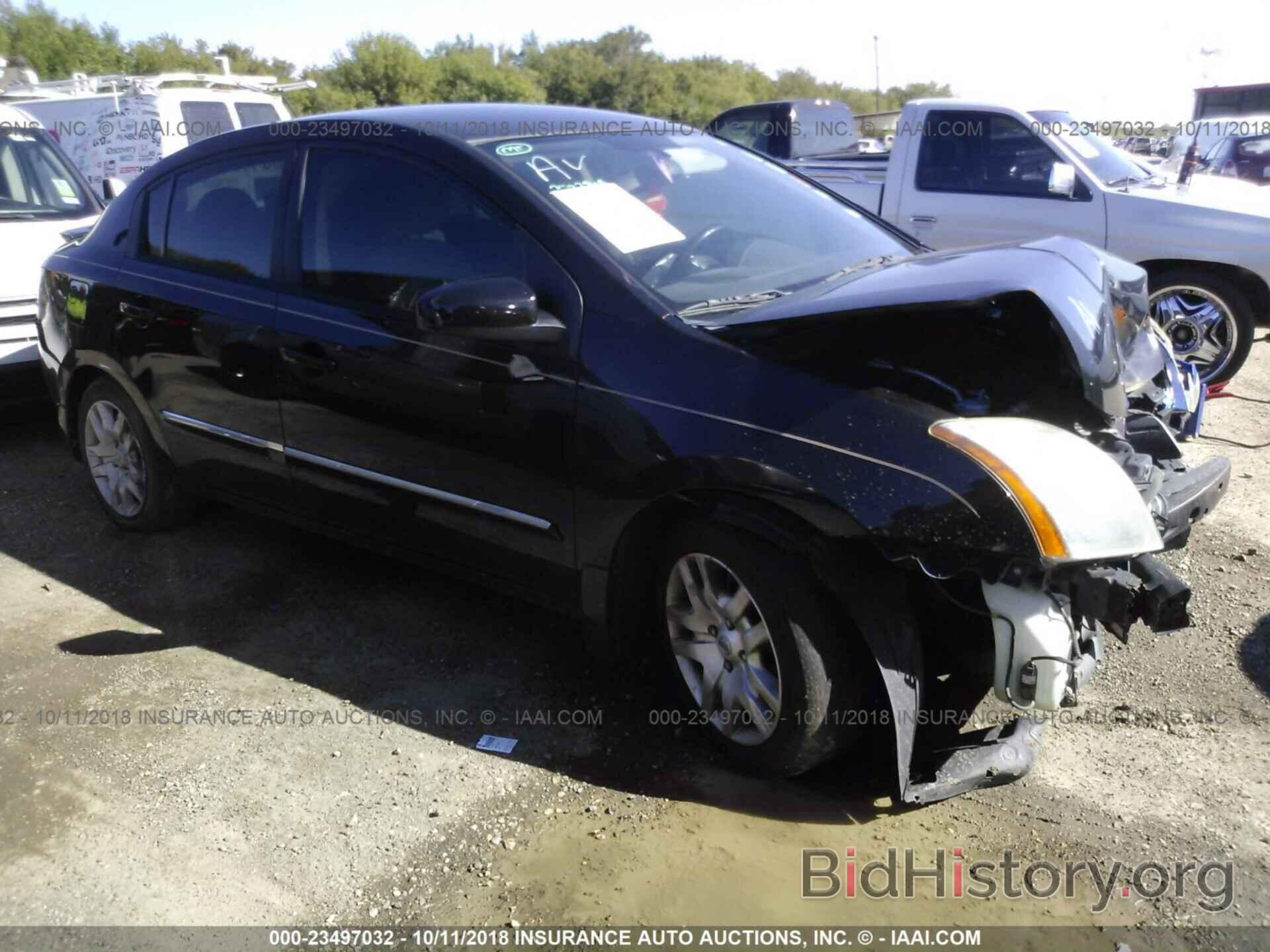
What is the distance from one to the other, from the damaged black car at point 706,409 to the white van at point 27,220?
229cm

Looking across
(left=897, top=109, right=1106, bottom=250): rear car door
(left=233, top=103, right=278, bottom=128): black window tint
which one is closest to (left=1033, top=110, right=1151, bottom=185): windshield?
(left=897, top=109, right=1106, bottom=250): rear car door

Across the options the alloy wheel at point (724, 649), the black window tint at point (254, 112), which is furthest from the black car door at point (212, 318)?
the black window tint at point (254, 112)

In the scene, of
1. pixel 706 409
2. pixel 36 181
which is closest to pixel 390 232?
pixel 706 409

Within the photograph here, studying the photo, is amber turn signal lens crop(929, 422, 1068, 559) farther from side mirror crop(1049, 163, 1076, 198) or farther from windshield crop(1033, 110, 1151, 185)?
windshield crop(1033, 110, 1151, 185)

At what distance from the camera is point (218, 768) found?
320 centimetres

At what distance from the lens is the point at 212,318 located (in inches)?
156

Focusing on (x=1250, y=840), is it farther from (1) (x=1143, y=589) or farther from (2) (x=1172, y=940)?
(1) (x=1143, y=589)

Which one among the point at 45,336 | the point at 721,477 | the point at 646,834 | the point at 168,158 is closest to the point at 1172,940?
the point at 646,834

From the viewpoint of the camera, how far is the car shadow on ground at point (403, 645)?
10.1ft

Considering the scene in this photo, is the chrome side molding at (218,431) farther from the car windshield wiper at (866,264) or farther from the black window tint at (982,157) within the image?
the black window tint at (982,157)

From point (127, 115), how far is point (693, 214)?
10.6 metres

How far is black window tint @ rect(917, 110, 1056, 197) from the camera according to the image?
7.16 meters

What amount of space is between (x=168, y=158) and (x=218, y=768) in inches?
105

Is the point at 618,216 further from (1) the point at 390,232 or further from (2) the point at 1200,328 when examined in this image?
(2) the point at 1200,328
